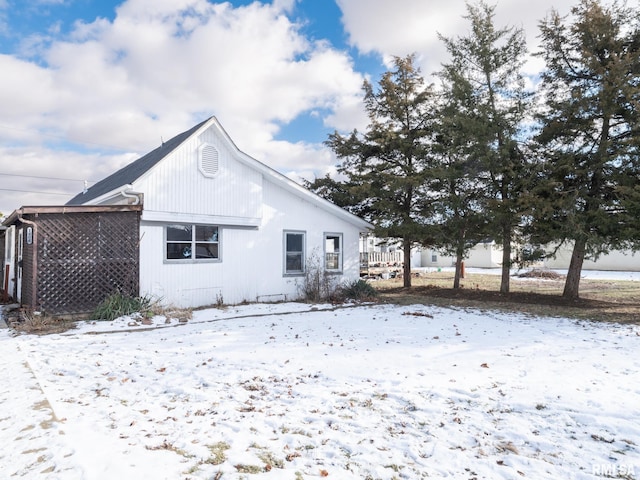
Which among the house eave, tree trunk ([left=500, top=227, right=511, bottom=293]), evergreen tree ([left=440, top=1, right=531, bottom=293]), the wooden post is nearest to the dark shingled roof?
the house eave

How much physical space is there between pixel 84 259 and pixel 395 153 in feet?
42.5

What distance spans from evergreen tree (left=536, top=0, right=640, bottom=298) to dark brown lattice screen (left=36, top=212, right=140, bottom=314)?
12.3 m

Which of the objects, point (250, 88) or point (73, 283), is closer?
point (73, 283)

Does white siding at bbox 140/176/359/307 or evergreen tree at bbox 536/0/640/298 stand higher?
evergreen tree at bbox 536/0/640/298

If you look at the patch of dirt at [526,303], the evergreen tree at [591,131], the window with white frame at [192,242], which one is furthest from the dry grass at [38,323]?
the evergreen tree at [591,131]

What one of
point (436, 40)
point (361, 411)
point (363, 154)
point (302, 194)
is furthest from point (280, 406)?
point (436, 40)

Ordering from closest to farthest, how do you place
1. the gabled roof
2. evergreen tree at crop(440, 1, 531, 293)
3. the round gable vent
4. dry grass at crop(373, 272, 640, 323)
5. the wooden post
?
dry grass at crop(373, 272, 640, 323)
the gabled roof
the round gable vent
the wooden post
evergreen tree at crop(440, 1, 531, 293)

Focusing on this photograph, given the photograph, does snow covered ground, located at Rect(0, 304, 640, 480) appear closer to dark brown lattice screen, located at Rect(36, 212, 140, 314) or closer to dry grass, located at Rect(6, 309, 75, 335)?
dry grass, located at Rect(6, 309, 75, 335)

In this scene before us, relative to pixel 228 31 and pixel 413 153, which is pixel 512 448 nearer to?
pixel 228 31

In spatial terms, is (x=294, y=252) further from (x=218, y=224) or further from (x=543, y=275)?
(x=543, y=275)

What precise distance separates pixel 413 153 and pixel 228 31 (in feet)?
29.5

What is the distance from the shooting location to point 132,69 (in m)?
15.8

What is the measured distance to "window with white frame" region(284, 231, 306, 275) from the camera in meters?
13.5

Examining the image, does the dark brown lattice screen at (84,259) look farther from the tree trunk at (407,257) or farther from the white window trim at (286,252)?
the tree trunk at (407,257)
